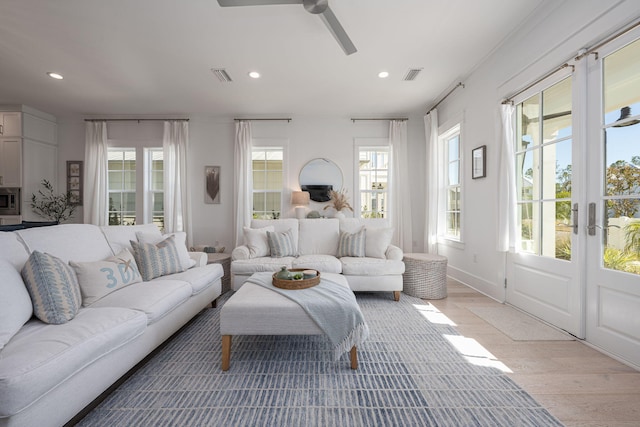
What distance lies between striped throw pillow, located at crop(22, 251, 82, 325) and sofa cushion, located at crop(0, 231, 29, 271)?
111 mm

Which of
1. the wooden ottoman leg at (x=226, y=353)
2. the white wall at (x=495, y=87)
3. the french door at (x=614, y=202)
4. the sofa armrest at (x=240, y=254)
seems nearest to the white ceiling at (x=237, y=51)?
the white wall at (x=495, y=87)

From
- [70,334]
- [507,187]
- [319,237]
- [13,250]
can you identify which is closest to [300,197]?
[319,237]

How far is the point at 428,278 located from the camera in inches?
125

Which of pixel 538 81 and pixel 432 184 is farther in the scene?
pixel 432 184

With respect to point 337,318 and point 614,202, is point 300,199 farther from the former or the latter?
point 614,202

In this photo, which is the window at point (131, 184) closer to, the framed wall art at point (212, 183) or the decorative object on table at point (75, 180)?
the decorative object on table at point (75, 180)

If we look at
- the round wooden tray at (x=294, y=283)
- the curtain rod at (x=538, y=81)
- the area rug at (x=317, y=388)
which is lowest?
the area rug at (x=317, y=388)

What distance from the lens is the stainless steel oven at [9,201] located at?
14.5 feet

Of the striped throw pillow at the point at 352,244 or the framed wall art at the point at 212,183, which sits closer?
the striped throw pillow at the point at 352,244

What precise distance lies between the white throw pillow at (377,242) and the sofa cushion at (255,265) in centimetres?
103

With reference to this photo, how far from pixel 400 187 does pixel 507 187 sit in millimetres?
2138

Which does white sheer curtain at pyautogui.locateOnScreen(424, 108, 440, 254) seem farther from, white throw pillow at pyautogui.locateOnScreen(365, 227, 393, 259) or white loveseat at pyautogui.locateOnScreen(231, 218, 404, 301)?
white throw pillow at pyautogui.locateOnScreen(365, 227, 393, 259)

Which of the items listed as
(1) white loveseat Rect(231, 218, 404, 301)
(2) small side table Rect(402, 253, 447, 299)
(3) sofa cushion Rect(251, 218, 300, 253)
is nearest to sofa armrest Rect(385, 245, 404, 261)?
(1) white loveseat Rect(231, 218, 404, 301)

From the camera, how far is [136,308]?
1.67 metres
